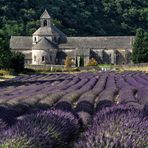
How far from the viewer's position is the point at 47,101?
18.3 m

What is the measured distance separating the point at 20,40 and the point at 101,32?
46.1m

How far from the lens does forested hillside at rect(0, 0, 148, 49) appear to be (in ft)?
479

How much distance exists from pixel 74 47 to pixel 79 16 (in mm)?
51359

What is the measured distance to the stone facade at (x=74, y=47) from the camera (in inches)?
4471

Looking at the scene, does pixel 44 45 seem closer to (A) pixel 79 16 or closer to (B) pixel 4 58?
(B) pixel 4 58

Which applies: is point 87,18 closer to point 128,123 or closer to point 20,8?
point 20,8

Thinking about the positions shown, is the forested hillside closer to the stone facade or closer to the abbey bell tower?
the abbey bell tower

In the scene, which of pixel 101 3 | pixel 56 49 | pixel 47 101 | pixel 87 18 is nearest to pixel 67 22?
pixel 87 18

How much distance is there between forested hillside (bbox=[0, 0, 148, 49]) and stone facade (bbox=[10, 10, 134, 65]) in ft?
49.0

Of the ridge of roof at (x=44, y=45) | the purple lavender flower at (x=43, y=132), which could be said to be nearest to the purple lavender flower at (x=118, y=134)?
the purple lavender flower at (x=43, y=132)

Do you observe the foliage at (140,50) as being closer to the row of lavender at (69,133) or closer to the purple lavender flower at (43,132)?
the purple lavender flower at (43,132)

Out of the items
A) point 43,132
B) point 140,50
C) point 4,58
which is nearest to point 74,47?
point 140,50

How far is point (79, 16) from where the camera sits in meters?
168

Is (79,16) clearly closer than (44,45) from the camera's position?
No
